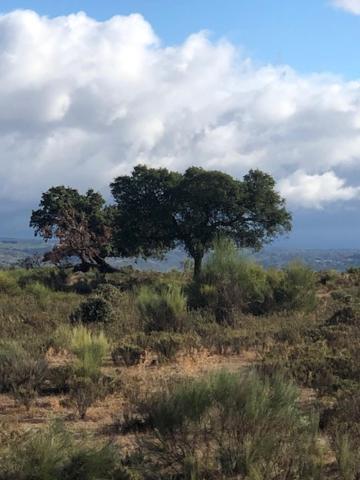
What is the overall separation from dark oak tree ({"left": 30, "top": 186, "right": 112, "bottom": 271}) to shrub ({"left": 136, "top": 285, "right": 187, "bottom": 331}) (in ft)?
76.2

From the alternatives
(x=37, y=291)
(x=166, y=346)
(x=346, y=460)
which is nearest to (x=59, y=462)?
(x=346, y=460)

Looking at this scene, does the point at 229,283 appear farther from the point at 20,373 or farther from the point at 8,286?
the point at 8,286

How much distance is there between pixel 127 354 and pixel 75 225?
30.6 meters

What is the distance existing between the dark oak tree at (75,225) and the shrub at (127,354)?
2770cm

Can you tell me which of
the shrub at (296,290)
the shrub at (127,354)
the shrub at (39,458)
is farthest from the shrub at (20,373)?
the shrub at (296,290)

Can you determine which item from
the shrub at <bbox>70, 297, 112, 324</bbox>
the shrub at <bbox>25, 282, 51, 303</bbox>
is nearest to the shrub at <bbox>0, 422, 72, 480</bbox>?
the shrub at <bbox>70, 297, 112, 324</bbox>

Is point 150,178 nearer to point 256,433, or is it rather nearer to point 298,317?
point 298,317

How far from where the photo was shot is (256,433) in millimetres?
6168

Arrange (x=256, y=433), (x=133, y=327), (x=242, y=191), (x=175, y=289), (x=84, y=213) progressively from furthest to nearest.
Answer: (x=84, y=213) < (x=242, y=191) < (x=175, y=289) < (x=133, y=327) < (x=256, y=433)

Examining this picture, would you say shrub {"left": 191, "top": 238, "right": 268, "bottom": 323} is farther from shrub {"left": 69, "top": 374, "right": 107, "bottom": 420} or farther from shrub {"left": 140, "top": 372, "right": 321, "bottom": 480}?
shrub {"left": 140, "top": 372, "right": 321, "bottom": 480}

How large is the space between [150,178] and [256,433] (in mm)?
34203

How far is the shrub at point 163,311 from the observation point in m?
16.4

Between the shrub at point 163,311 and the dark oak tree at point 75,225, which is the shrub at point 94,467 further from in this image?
the dark oak tree at point 75,225

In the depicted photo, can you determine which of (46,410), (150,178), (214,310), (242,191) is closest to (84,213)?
(150,178)
